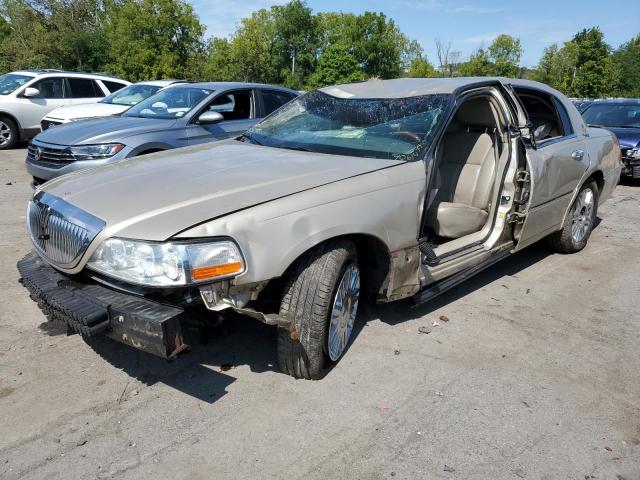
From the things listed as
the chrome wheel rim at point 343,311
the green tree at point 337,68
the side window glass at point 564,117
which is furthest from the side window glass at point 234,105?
the green tree at point 337,68

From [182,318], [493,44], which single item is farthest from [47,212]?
[493,44]

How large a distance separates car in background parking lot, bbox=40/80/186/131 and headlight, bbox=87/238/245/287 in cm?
776

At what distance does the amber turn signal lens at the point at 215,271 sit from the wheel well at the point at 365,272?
327 millimetres

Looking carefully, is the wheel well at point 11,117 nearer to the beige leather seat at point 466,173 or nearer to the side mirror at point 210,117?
the side mirror at point 210,117

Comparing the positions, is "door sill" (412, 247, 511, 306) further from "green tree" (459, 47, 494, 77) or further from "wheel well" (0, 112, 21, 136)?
"green tree" (459, 47, 494, 77)

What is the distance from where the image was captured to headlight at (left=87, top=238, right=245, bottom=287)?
243 centimetres

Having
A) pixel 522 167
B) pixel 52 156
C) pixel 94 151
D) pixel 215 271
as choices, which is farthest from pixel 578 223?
pixel 52 156

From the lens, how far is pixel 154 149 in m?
6.37

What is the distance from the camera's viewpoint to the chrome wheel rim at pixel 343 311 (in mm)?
3031

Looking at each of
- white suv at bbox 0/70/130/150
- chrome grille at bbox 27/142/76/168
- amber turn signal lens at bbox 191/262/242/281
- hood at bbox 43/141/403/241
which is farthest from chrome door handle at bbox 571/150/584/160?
white suv at bbox 0/70/130/150

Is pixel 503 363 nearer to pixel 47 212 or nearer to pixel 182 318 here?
pixel 182 318

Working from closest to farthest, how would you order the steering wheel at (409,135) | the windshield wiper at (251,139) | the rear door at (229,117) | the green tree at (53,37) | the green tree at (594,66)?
1. the steering wheel at (409,135)
2. the windshield wiper at (251,139)
3. the rear door at (229,117)
4. the green tree at (53,37)
5. the green tree at (594,66)

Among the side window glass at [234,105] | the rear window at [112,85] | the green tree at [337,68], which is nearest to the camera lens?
the side window glass at [234,105]

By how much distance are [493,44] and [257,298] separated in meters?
83.0
